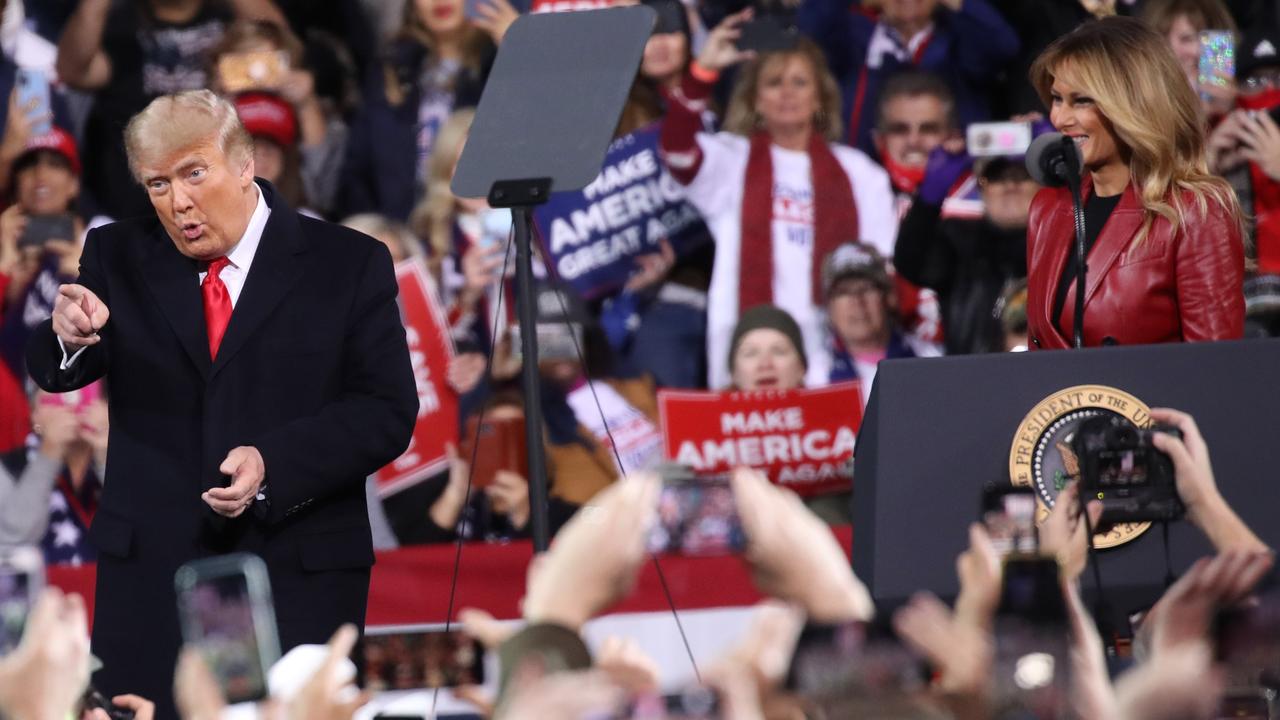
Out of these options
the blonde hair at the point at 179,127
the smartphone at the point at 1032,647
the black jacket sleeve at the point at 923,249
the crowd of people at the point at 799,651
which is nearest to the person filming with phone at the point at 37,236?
the black jacket sleeve at the point at 923,249

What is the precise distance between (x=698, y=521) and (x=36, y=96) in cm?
284

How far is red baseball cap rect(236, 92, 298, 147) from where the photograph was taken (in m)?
6.24

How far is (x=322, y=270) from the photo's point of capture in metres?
3.30

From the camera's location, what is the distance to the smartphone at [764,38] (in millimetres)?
5895

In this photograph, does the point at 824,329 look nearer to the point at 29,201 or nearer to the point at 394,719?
the point at 29,201

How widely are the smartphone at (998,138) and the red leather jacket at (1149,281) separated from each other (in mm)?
2029

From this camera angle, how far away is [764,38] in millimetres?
5914

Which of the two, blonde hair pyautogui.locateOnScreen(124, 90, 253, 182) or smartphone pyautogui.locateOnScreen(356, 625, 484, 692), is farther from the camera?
blonde hair pyautogui.locateOnScreen(124, 90, 253, 182)

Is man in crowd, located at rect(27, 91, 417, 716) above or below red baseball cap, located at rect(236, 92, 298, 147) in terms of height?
below

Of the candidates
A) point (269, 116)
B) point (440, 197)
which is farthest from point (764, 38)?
point (269, 116)

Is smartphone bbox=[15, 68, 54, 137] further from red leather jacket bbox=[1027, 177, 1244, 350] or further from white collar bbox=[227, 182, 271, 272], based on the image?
red leather jacket bbox=[1027, 177, 1244, 350]

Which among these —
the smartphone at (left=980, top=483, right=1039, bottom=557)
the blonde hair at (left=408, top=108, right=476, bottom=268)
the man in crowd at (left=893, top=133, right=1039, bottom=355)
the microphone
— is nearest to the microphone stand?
the microphone

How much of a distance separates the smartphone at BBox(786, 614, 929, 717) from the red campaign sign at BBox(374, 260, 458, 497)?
388 cm

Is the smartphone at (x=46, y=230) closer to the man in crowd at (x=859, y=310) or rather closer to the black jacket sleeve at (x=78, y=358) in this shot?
the man in crowd at (x=859, y=310)
